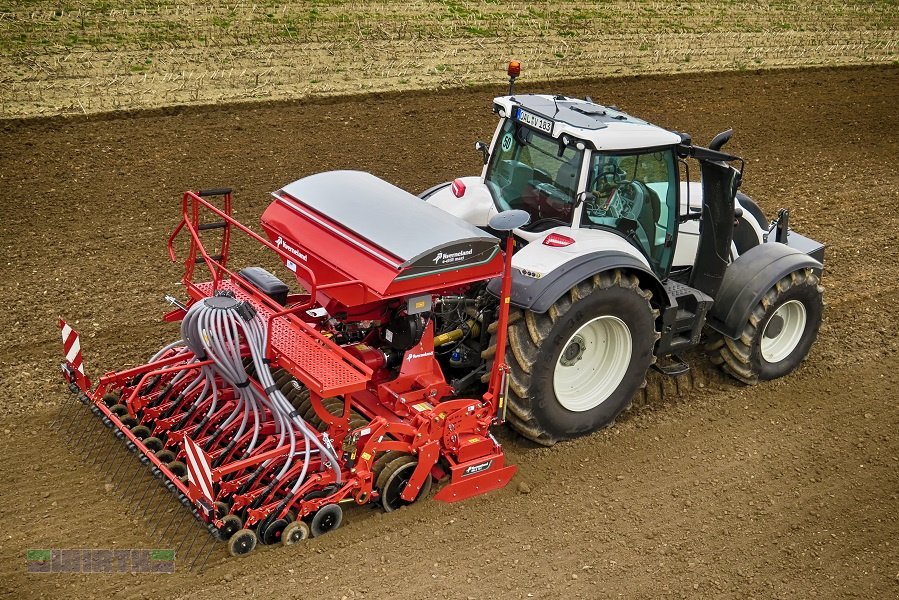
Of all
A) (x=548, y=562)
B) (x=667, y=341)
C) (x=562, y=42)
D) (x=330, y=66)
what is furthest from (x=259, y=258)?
(x=562, y=42)

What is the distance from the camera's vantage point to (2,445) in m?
6.57

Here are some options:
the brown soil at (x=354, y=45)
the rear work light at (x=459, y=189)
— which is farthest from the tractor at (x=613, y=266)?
the brown soil at (x=354, y=45)

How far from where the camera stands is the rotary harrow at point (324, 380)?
5695 millimetres

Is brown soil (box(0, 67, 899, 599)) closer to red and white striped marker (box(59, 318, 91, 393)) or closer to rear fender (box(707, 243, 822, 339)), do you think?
red and white striped marker (box(59, 318, 91, 393))

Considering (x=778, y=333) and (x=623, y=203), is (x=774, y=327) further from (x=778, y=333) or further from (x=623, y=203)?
(x=623, y=203)

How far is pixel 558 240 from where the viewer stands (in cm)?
651

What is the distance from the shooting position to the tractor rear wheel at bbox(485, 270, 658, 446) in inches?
251

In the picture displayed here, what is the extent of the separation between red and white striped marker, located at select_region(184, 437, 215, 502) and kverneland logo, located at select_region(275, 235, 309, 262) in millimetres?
1389

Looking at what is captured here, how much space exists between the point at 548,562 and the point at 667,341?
2.08 metres

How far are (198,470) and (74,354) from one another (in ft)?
5.16

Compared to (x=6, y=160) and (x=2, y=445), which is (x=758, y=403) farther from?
(x=6, y=160)

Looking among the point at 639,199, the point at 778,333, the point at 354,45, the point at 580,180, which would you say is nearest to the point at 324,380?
the point at 580,180

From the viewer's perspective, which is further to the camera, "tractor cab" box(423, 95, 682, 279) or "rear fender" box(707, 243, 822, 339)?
"rear fender" box(707, 243, 822, 339)

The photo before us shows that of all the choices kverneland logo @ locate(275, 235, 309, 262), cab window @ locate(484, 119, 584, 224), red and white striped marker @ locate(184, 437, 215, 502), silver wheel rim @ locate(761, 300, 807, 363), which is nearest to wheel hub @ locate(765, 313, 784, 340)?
silver wheel rim @ locate(761, 300, 807, 363)
